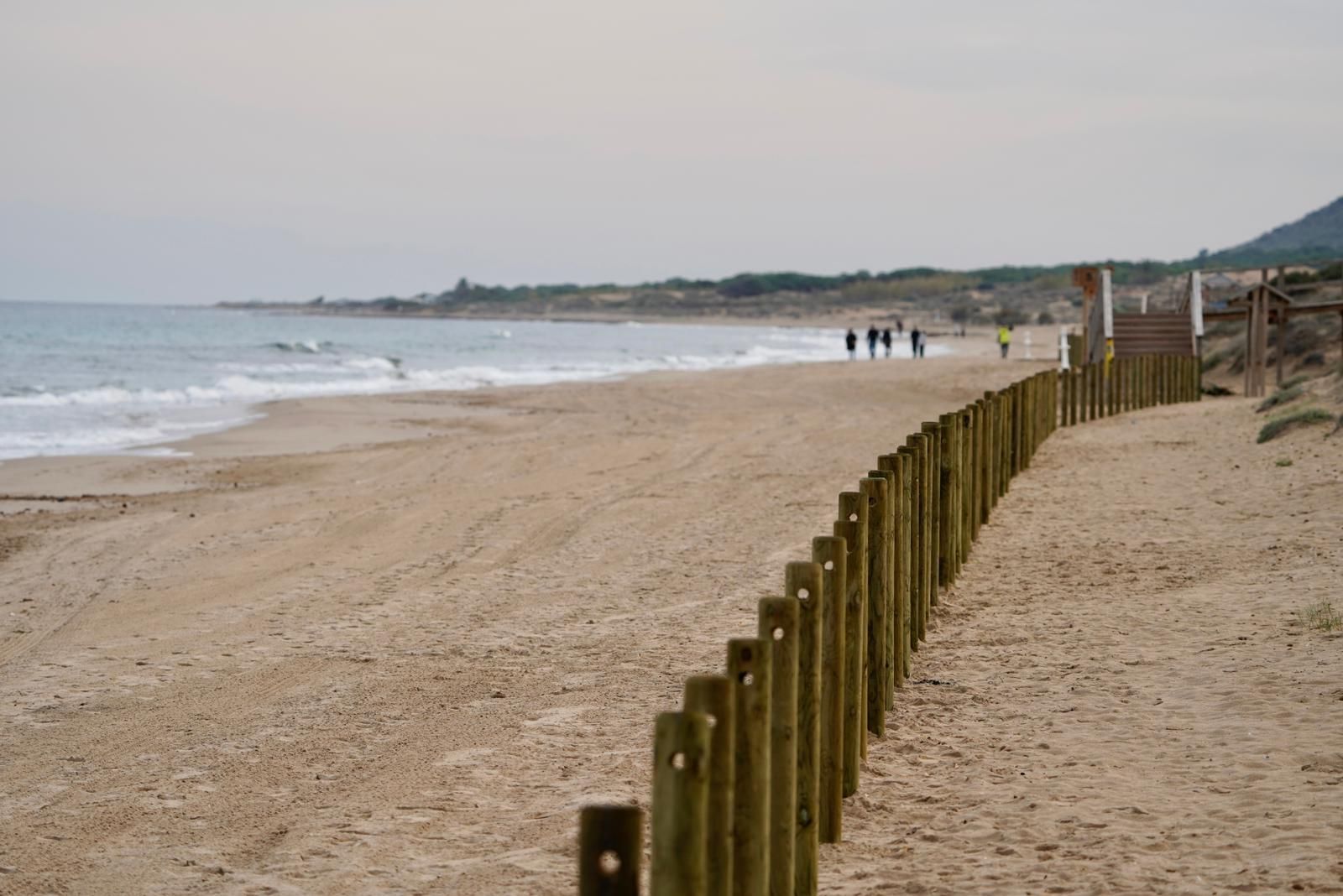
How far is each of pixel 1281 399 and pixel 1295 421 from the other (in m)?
3.87

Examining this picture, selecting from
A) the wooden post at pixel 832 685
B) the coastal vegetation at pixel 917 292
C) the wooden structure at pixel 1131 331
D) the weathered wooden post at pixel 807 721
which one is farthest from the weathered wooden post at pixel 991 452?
the coastal vegetation at pixel 917 292

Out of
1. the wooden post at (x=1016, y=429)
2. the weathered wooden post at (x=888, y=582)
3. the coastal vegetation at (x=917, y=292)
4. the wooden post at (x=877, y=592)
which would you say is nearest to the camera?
the wooden post at (x=877, y=592)

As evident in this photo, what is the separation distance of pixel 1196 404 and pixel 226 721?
19.3 meters

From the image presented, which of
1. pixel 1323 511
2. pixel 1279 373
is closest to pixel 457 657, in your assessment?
pixel 1323 511

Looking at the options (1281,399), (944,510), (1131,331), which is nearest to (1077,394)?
(1281,399)

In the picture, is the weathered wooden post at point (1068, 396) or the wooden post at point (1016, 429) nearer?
the wooden post at point (1016, 429)

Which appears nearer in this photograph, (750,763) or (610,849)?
(610,849)

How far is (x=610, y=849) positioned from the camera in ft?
8.30

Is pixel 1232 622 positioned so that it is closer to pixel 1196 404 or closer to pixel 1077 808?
pixel 1077 808

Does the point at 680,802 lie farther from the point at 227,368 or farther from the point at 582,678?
the point at 227,368

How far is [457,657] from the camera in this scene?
24.8 feet

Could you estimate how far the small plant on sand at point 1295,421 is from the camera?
46.8 ft

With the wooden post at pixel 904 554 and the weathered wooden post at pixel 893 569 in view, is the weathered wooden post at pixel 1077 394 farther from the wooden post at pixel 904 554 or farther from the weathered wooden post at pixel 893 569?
the weathered wooden post at pixel 893 569

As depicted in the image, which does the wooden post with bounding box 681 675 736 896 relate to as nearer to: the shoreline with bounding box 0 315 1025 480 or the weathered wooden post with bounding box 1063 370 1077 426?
the shoreline with bounding box 0 315 1025 480
